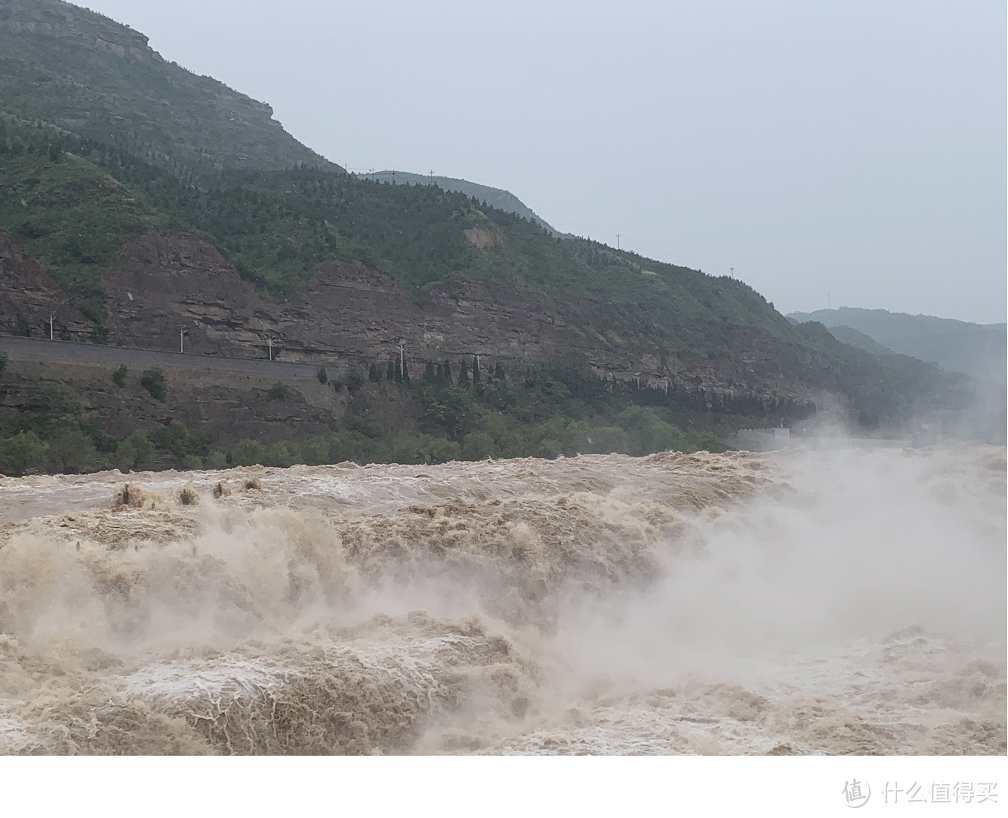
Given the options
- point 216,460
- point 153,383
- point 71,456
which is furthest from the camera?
point 153,383

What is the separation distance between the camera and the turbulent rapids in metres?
10.2

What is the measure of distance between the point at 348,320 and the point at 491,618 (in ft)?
151

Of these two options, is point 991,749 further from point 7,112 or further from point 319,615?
point 7,112

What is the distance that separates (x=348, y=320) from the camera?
191 feet

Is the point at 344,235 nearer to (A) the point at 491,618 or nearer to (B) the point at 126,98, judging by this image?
(B) the point at 126,98

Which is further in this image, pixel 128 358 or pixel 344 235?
pixel 344 235

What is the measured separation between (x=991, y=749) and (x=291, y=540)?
31.4 feet

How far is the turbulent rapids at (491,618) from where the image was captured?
10.2 meters

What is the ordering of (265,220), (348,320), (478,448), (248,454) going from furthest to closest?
(265,220) → (348,320) → (478,448) → (248,454)

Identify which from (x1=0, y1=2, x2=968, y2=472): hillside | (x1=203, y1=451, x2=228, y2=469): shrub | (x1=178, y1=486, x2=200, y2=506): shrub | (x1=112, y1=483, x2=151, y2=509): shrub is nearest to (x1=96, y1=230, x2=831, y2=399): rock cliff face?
(x1=0, y1=2, x2=968, y2=472): hillside

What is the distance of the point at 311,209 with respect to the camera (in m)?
72.2

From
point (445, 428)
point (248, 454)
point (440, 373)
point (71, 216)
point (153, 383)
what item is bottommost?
point (248, 454)

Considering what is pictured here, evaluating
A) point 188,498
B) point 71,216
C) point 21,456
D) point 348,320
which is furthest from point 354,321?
Answer: point 188,498

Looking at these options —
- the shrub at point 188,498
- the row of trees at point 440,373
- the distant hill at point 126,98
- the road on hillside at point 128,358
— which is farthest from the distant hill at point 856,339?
the shrub at point 188,498
